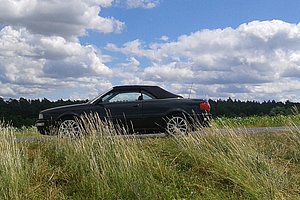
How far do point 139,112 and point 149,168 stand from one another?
180 inches

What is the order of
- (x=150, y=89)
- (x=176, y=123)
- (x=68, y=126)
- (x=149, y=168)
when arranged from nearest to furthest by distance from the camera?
(x=149, y=168), (x=68, y=126), (x=176, y=123), (x=150, y=89)

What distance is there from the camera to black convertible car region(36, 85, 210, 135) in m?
13.2

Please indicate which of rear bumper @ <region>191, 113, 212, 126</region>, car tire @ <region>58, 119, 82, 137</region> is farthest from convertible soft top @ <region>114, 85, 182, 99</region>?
car tire @ <region>58, 119, 82, 137</region>

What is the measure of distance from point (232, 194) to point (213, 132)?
102 inches

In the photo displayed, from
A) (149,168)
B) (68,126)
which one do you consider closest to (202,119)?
(68,126)

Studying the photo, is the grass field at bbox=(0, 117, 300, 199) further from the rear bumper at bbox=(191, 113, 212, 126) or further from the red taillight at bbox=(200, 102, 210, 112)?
the red taillight at bbox=(200, 102, 210, 112)

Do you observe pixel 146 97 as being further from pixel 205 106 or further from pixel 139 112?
pixel 205 106

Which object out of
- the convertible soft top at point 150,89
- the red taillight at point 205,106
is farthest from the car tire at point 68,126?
the red taillight at point 205,106

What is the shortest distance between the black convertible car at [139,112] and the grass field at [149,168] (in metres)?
2.15

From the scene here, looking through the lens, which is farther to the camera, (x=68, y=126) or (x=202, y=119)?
(x=202, y=119)

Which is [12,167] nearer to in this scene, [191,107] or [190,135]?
[190,135]

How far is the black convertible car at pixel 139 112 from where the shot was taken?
43.3 ft

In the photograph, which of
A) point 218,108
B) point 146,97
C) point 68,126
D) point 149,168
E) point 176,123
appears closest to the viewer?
point 149,168

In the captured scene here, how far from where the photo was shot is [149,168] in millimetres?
9000
